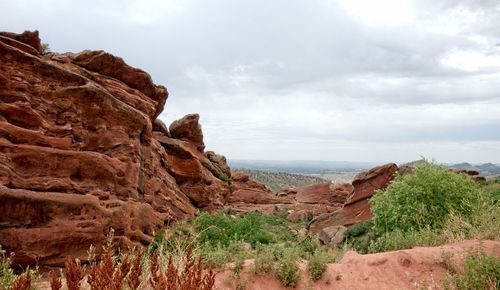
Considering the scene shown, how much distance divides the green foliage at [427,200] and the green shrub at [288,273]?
263 inches

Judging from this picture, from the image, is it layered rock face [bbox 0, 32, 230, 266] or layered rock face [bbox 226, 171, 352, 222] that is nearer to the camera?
layered rock face [bbox 0, 32, 230, 266]

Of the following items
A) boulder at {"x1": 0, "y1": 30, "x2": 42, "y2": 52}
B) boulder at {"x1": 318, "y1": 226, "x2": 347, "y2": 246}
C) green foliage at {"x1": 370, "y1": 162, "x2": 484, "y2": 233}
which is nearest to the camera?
green foliage at {"x1": 370, "y1": 162, "x2": 484, "y2": 233}

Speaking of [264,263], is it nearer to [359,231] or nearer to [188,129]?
[359,231]

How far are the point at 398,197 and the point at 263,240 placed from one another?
24.3 feet

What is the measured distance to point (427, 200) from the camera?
14.2 meters

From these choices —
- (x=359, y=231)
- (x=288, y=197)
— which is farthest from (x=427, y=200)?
(x=288, y=197)

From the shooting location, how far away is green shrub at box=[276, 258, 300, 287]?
806 cm

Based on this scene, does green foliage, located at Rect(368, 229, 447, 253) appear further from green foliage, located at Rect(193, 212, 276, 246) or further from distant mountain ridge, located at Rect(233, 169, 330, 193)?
distant mountain ridge, located at Rect(233, 169, 330, 193)

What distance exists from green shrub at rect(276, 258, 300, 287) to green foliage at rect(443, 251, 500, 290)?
9.45ft

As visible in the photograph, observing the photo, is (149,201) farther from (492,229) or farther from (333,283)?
(492,229)

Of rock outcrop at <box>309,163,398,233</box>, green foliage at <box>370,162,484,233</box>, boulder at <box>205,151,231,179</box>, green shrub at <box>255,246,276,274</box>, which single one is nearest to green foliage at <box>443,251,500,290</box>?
green shrub at <box>255,246,276,274</box>

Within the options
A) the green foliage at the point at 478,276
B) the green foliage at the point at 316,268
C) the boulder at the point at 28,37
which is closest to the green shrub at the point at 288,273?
the green foliage at the point at 316,268

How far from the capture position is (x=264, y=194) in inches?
Result: 2032

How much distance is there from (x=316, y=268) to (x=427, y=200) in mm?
7809
